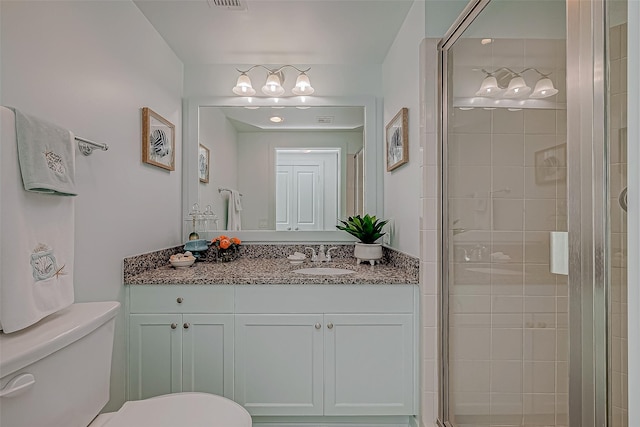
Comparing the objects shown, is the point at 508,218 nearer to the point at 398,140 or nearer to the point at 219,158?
the point at 398,140

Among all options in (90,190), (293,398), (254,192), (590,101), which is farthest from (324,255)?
(590,101)

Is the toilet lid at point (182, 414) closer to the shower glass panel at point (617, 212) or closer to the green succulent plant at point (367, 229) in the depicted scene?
the shower glass panel at point (617, 212)

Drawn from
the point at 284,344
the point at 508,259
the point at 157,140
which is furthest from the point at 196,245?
the point at 508,259

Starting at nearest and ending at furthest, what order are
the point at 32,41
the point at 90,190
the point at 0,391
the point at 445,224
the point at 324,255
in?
the point at 0,391, the point at 32,41, the point at 90,190, the point at 445,224, the point at 324,255

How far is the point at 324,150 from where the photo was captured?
2.63m

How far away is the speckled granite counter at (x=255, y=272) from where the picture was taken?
1.84 metres

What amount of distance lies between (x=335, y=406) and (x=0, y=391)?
4.60 ft

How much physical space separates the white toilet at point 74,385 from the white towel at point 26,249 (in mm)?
64

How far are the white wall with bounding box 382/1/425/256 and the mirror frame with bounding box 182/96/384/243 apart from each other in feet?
0.51

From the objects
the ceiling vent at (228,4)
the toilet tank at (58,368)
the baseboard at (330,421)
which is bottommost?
the baseboard at (330,421)

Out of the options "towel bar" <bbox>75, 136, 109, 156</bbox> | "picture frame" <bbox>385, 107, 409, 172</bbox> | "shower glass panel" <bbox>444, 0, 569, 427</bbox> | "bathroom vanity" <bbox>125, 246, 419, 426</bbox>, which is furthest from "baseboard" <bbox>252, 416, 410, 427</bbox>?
"towel bar" <bbox>75, 136, 109, 156</bbox>

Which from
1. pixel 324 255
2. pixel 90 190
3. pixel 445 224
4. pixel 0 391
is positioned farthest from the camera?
pixel 324 255

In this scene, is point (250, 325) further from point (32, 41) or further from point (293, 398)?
point (32, 41)

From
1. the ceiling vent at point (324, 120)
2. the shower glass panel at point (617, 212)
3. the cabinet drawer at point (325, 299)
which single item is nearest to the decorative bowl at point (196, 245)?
the cabinet drawer at point (325, 299)
